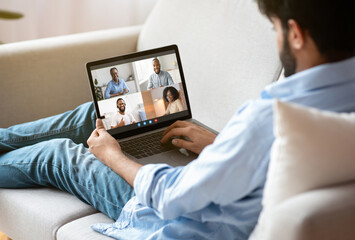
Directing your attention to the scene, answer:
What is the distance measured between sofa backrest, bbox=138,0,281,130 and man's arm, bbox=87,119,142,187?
52 cm

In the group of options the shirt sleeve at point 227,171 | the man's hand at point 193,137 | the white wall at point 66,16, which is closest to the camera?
the shirt sleeve at point 227,171

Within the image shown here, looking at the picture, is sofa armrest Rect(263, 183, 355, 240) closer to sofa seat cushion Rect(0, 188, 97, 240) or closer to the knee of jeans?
sofa seat cushion Rect(0, 188, 97, 240)

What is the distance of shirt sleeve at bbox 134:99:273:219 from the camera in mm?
942

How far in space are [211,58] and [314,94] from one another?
95cm

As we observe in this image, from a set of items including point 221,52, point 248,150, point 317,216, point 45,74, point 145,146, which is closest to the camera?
point 317,216

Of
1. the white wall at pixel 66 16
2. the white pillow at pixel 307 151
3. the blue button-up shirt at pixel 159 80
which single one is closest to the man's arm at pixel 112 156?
the blue button-up shirt at pixel 159 80

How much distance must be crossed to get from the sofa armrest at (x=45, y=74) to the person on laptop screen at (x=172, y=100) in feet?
2.01

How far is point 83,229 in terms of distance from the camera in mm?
1328

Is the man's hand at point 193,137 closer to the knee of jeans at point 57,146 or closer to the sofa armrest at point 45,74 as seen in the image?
the knee of jeans at point 57,146

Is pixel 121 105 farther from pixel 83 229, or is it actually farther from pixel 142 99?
pixel 83 229

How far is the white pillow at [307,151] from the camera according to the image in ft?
2.89

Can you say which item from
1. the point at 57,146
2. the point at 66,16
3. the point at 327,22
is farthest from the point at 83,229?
the point at 66,16

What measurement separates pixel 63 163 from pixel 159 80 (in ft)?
1.42

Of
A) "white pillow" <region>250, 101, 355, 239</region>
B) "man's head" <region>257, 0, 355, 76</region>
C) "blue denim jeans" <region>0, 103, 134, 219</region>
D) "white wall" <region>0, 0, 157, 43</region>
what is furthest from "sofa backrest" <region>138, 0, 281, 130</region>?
"white wall" <region>0, 0, 157, 43</region>
